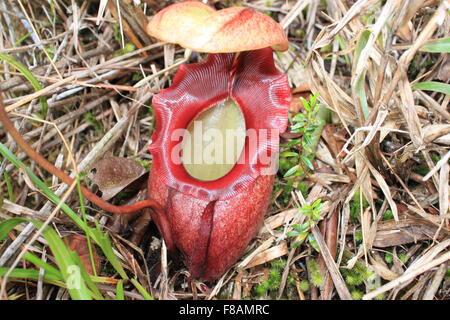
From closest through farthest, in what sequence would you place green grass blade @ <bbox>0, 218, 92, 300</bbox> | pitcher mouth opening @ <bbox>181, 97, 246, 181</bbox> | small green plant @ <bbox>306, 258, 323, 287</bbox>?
green grass blade @ <bbox>0, 218, 92, 300</bbox>
small green plant @ <bbox>306, 258, 323, 287</bbox>
pitcher mouth opening @ <bbox>181, 97, 246, 181</bbox>

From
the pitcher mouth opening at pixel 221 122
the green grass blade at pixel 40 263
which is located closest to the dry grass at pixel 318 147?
the green grass blade at pixel 40 263

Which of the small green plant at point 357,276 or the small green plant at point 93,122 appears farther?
the small green plant at point 93,122

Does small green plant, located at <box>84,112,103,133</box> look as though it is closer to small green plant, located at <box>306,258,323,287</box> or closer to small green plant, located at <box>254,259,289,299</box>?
small green plant, located at <box>254,259,289,299</box>

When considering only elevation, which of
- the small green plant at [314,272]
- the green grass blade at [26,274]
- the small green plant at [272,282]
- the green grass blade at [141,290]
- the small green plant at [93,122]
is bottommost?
the small green plant at [272,282]

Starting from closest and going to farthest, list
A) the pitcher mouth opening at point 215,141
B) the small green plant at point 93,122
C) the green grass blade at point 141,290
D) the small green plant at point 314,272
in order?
the green grass blade at point 141,290 < the small green plant at point 314,272 < the pitcher mouth opening at point 215,141 < the small green plant at point 93,122

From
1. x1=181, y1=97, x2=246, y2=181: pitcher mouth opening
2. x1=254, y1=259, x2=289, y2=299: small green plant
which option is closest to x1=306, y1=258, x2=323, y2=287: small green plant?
x1=254, y1=259, x2=289, y2=299: small green plant

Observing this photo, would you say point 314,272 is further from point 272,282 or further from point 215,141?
point 215,141

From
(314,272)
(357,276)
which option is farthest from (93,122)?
(357,276)

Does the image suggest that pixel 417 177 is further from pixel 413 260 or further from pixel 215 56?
pixel 215 56

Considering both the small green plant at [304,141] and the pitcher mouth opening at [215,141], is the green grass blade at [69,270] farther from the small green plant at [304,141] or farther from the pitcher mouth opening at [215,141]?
the small green plant at [304,141]
